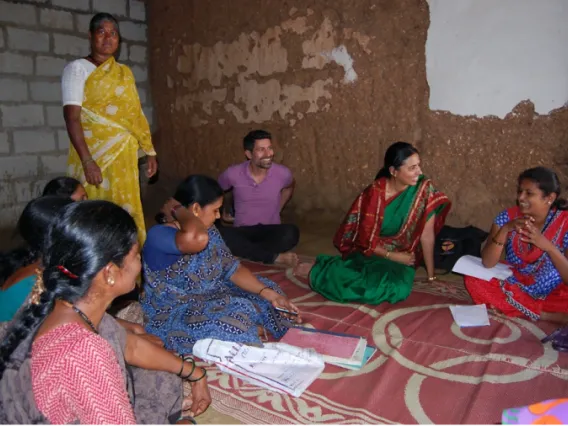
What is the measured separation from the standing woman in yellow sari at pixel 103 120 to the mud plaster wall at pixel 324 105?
6.68 ft

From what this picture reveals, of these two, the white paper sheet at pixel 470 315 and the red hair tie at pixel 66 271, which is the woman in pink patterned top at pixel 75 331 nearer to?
the red hair tie at pixel 66 271

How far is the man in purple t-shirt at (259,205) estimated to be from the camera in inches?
152

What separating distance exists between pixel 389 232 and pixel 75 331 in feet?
8.23

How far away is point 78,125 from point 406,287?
7.15 ft

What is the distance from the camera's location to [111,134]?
3180 millimetres

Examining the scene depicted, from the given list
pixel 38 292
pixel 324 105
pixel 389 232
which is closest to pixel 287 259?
pixel 389 232

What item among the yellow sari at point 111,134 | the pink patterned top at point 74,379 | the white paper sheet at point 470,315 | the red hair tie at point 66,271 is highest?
the yellow sari at point 111,134

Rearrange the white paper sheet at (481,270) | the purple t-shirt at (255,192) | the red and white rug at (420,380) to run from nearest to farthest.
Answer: the red and white rug at (420,380) < the white paper sheet at (481,270) < the purple t-shirt at (255,192)

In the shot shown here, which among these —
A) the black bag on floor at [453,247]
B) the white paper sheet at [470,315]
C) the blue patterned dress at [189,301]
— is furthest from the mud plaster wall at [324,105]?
the blue patterned dress at [189,301]

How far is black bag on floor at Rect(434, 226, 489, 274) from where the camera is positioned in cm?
355

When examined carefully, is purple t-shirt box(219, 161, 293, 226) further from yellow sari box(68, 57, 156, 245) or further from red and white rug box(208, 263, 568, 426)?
red and white rug box(208, 263, 568, 426)

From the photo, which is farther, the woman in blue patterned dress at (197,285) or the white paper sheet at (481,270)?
the white paper sheet at (481,270)

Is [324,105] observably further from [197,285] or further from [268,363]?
[268,363]

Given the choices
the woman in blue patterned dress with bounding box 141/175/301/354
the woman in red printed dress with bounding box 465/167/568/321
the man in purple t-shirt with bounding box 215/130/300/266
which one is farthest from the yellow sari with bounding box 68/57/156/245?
the woman in red printed dress with bounding box 465/167/568/321
